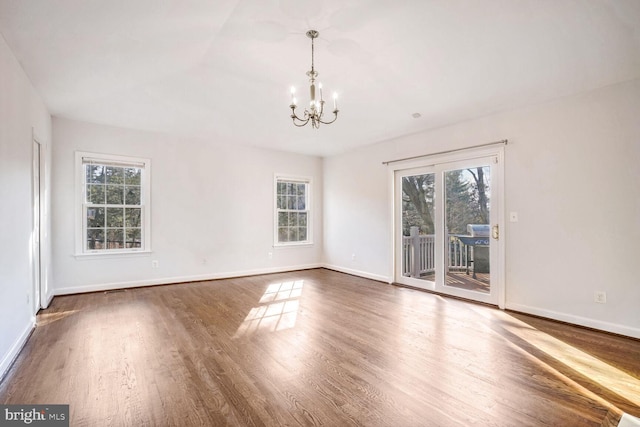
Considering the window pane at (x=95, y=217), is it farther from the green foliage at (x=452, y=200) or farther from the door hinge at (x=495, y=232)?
the door hinge at (x=495, y=232)

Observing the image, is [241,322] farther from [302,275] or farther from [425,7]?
[425,7]

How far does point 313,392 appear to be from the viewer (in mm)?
2160

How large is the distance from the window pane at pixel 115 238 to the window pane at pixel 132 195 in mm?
480

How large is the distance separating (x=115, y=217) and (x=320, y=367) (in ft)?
14.4

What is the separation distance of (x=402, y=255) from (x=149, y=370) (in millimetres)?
4272

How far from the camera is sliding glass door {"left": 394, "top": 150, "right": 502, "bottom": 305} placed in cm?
431

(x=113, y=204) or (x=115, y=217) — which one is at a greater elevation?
(x=113, y=204)

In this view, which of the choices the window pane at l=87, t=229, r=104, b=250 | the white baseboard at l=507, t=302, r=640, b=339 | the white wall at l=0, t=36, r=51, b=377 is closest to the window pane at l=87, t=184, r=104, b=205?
the window pane at l=87, t=229, r=104, b=250

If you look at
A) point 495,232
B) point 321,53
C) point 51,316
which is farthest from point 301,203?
point 51,316

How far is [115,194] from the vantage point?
512cm

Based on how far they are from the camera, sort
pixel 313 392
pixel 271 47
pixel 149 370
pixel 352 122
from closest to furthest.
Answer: pixel 313 392 → pixel 149 370 → pixel 271 47 → pixel 352 122

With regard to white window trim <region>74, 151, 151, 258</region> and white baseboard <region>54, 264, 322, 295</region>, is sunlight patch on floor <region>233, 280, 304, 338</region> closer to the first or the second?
white baseboard <region>54, 264, 322, 295</region>

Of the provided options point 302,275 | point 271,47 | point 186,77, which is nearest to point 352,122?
point 271,47

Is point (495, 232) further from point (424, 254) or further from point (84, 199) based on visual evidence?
point (84, 199)
